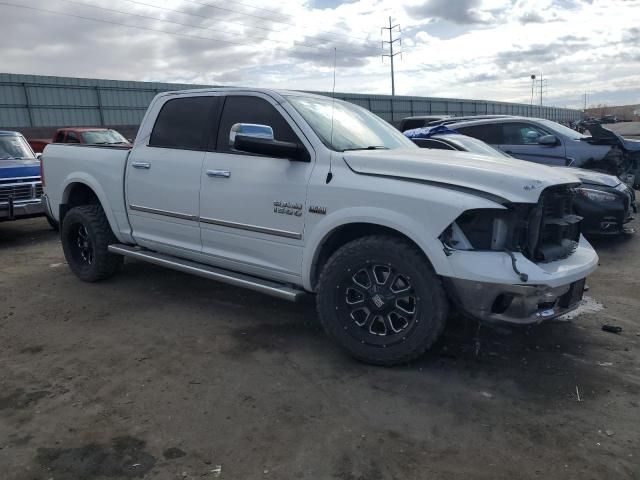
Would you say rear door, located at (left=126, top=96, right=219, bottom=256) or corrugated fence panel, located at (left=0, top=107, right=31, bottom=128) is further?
corrugated fence panel, located at (left=0, top=107, right=31, bottom=128)

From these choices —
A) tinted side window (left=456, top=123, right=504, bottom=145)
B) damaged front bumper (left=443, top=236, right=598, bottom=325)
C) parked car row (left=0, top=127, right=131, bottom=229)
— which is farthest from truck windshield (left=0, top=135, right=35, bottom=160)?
damaged front bumper (left=443, top=236, right=598, bottom=325)

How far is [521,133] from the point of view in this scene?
9750mm

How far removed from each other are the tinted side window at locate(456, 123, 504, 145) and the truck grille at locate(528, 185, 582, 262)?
248 inches

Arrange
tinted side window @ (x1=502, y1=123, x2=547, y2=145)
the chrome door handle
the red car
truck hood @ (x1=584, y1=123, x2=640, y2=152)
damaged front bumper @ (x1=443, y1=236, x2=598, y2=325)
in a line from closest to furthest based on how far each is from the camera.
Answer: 1. damaged front bumper @ (x1=443, y1=236, x2=598, y2=325)
2. the chrome door handle
3. truck hood @ (x1=584, y1=123, x2=640, y2=152)
4. tinted side window @ (x1=502, y1=123, x2=547, y2=145)
5. the red car

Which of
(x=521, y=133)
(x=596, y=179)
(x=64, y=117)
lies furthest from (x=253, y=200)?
(x=64, y=117)

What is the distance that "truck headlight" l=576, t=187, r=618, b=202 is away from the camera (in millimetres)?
7184

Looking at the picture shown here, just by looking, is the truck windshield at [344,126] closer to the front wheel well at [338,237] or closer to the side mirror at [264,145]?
the side mirror at [264,145]

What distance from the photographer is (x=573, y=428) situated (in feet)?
9.70

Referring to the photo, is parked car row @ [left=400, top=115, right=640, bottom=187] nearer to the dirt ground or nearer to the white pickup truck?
the dirt ground

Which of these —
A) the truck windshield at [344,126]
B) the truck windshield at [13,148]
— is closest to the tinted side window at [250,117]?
the truck windshield at [344,126]

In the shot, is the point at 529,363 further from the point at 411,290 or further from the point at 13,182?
the point at 13,182

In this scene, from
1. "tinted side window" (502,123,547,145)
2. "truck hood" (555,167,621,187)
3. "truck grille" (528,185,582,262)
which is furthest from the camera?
"tinted side window" (502,123,547,145)

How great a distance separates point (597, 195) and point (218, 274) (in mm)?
5363

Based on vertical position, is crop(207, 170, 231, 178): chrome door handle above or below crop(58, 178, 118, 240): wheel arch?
above
